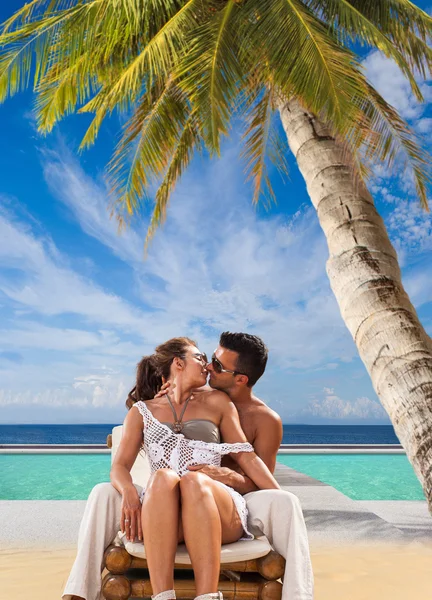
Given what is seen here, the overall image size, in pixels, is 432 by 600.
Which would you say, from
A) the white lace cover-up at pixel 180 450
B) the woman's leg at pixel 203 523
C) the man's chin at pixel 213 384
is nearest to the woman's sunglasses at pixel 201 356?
the man's chin at pixel 213 384

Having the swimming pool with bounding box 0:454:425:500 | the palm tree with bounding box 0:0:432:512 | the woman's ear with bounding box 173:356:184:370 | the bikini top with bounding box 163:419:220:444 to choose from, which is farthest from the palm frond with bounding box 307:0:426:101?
the swimming pool with bounding box 0:454:425:500

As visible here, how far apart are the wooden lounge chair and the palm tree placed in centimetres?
199

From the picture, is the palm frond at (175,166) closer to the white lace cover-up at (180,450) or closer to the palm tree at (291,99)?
the palm tree at (291,99)

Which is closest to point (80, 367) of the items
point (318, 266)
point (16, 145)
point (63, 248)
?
point (63, 248)

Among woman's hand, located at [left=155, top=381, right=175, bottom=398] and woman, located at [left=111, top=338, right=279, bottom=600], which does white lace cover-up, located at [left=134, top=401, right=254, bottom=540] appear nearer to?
woman, located at [left=111, top=338, right=279, bottom=600]

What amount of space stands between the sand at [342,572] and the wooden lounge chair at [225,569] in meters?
1.17

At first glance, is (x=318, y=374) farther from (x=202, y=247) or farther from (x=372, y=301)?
(x=372, y=301)

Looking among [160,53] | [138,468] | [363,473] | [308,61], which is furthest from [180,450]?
[363,473]

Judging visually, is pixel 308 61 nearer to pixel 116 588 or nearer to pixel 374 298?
pixel 374 298

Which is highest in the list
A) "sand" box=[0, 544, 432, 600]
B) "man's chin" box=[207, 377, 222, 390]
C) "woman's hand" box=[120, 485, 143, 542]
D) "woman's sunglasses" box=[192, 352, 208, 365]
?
"woman's sunglasses" box=[192, 352, 208, 365]

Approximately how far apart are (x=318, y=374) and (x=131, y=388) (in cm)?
5207

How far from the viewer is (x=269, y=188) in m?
7.72

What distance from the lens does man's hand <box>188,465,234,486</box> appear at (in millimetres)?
2770

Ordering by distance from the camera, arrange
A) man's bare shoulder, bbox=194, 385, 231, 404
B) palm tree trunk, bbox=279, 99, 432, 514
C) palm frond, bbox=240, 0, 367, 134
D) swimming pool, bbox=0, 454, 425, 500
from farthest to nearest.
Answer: swimming pool, bbox=0, 454, 425, 500
palm frond, bbox=240, 0, 367, 134
palm tree trunk, bbox=279, 99, 432, 514
man's bare shoulder, bbox=194, 385, 231, 404
